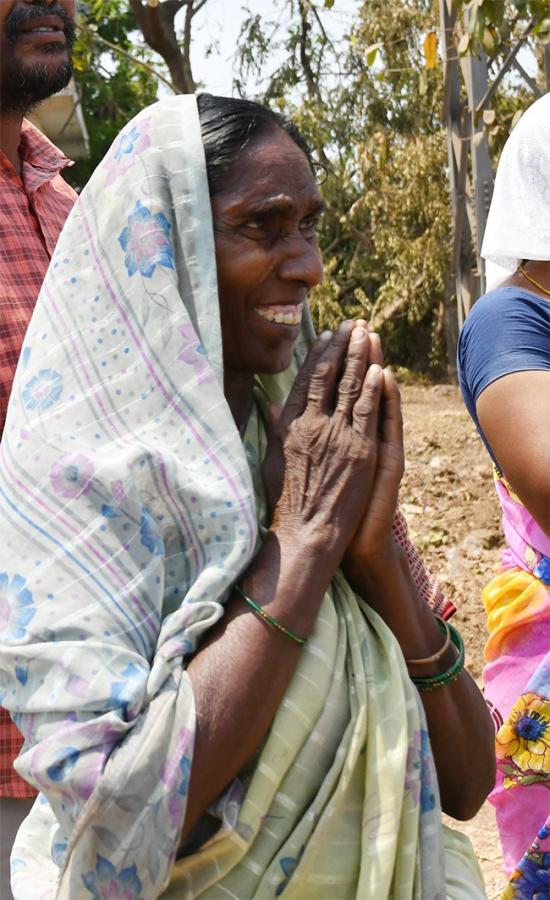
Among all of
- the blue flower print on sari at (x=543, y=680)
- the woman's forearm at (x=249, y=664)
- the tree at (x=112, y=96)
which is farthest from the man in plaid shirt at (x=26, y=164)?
the tree at (x=112, y=96)

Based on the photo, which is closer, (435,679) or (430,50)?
(435,679)

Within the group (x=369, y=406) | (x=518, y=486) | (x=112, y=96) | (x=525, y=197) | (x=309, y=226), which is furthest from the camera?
(x=112, y=96)

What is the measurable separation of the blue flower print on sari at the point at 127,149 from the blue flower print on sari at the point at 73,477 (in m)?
0.43

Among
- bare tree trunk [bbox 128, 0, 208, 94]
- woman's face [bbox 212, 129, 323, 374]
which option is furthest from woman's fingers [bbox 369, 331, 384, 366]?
bare tree trunk [bbox 128, 0, 208, 94]

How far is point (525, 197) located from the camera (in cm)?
239

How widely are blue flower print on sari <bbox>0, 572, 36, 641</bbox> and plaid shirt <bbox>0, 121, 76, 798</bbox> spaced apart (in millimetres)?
797

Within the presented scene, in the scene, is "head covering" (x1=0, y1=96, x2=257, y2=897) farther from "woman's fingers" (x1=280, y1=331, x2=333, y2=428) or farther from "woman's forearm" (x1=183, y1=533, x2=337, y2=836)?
"woman's fingers" (x1=280, y1=331, x2=333, y2=428)

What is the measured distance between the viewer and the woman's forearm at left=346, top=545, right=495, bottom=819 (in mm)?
1701

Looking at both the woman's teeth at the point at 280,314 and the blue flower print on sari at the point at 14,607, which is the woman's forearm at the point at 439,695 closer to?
the woman's teeth at the point at 280,314

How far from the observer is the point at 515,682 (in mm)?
2479

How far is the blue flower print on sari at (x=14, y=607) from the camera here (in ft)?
4.83

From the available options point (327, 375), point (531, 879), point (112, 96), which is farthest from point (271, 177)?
point (112, 96)

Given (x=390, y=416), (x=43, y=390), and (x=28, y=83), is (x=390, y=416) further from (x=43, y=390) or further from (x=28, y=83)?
(x=28, y=83)

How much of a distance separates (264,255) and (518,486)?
778 millimetres
